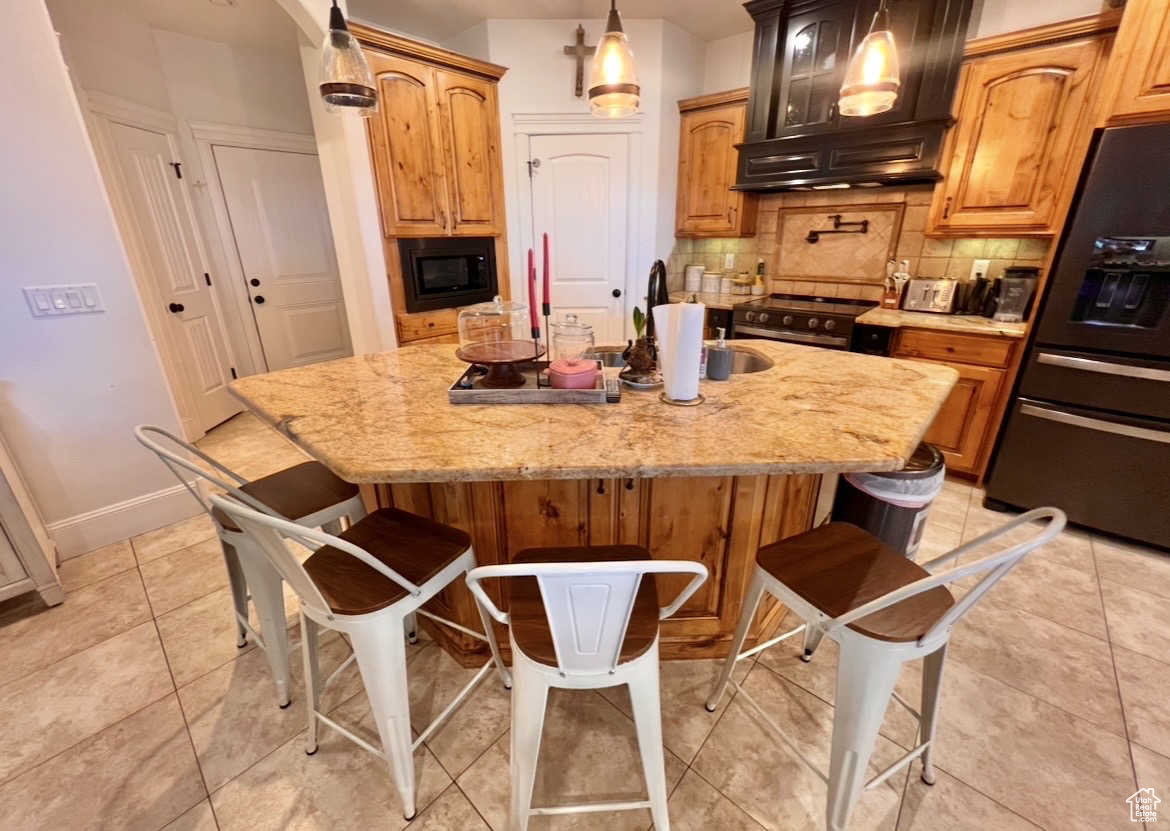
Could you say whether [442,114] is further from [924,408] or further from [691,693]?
[691,693]

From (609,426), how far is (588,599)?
474 millimetres

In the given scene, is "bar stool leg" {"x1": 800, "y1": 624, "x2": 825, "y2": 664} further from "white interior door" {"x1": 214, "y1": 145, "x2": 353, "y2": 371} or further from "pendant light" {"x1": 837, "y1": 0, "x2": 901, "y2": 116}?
"white interior door" {"x1": 214, "y1": 145, "x2": 353, "y2": 371}

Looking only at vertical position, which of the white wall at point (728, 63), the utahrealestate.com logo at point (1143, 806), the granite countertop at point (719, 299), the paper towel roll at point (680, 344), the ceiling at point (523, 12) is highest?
the ceiling at point (523, 12)

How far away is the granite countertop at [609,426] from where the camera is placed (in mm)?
1021

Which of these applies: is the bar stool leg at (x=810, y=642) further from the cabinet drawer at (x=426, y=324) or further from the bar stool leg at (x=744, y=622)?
the cabinet drawer at (x=426, y=324)

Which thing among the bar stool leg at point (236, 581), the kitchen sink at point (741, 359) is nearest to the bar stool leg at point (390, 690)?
the bar stool leg at point (236, 581)

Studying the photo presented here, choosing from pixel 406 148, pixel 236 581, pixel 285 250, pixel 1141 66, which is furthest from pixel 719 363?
pixel 285 250

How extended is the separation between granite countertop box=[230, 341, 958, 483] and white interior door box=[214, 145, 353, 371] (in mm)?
3024

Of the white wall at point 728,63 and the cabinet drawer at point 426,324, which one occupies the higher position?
the white wall at point 728,63

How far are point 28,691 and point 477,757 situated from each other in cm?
153

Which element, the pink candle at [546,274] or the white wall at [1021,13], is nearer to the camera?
the pink candle at [546,274]

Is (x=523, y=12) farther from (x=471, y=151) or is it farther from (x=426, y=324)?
(x=426, y=324)

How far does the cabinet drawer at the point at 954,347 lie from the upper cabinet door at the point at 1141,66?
98 centimetres

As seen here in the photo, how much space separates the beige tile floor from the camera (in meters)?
1.25
